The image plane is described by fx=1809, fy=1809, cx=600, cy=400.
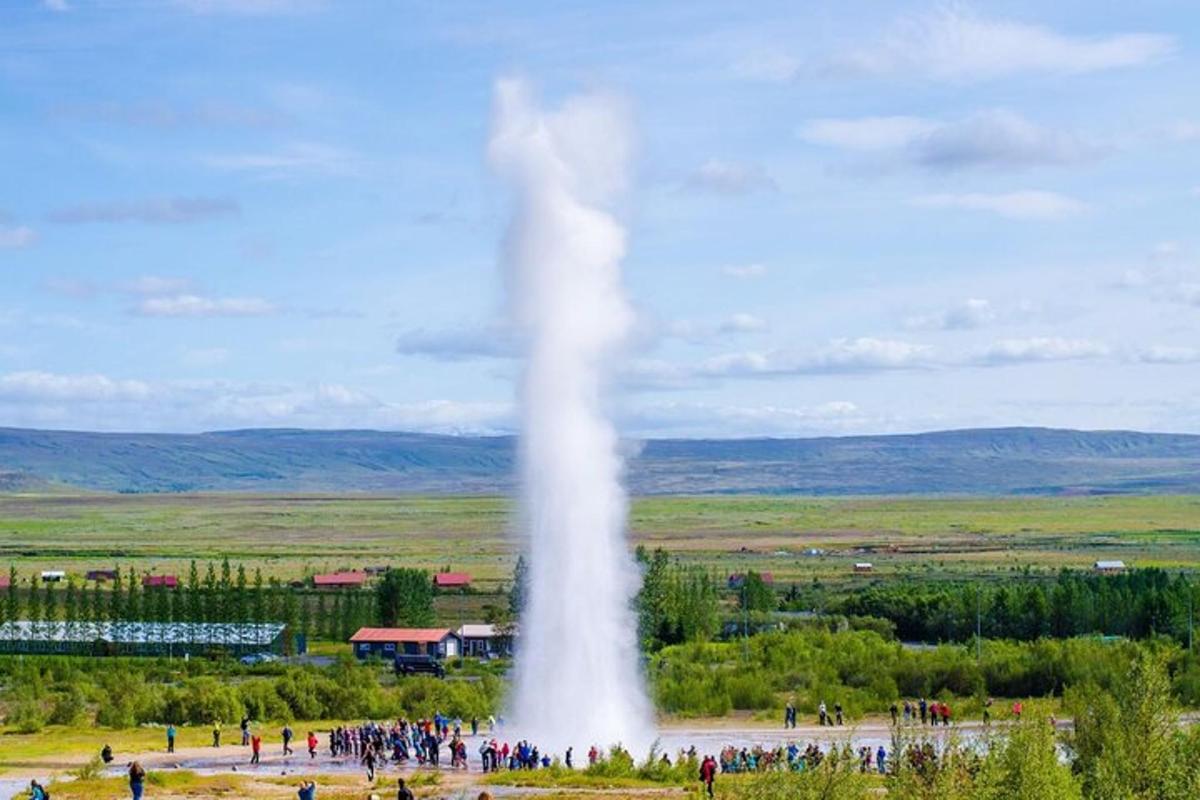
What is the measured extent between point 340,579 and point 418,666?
52382 mm

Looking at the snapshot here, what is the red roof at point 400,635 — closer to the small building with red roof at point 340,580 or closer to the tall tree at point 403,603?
the tall tree at point 403,603

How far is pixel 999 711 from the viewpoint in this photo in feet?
177

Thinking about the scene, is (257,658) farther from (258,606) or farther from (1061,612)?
(1061,612)

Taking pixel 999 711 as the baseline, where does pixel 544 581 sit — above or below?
above

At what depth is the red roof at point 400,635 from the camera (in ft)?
263

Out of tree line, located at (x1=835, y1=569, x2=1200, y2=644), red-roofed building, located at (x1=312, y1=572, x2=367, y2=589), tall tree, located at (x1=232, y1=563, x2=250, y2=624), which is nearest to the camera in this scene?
tree line, located at (x1=835, y1=569, x2=1200, y2=644)

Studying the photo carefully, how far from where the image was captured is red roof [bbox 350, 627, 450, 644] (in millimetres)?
80250

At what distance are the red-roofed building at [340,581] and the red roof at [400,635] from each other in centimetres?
3297

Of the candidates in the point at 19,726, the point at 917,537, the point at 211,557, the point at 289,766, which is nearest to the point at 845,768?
the point at 289,766

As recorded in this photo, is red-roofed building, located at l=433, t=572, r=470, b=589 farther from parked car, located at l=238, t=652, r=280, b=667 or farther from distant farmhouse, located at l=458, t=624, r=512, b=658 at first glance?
parked car, located at l=238, t=652, r=280, b=667

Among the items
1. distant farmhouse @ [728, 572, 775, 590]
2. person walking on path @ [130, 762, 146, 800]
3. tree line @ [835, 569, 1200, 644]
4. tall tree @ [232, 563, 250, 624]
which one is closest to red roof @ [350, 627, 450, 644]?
tall tree @ [232, 563, 250, 624]

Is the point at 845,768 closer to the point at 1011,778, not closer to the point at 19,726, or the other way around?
the point at 1011,778

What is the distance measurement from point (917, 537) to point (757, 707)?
134 m

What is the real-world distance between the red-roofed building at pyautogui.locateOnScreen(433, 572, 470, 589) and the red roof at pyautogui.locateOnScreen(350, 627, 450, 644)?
1347 inches
